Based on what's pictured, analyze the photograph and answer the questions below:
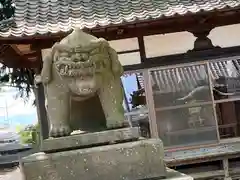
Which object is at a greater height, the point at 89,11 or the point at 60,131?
the point at 89,11

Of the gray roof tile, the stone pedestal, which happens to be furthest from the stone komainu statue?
the gray roof tile

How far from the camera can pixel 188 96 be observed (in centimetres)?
912

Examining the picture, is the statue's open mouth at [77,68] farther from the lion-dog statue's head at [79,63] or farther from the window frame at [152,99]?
the window frame at [152,99]

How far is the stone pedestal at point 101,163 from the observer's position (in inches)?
140

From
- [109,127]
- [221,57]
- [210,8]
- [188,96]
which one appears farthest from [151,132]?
[109,127]

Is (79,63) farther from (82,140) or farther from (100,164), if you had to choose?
(100,164)

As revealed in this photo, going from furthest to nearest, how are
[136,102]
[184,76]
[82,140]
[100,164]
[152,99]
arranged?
[136,102] → [184,76] → [152,99] → [82,140] → [100,164]

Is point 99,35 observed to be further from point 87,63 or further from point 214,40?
point 87,63

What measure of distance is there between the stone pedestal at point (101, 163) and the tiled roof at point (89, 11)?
480 cm

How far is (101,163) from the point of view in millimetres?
3582

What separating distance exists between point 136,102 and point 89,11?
2103 mm

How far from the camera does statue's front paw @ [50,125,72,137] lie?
3.76m

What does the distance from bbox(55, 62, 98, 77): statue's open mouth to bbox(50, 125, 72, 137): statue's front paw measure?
17.7 inches

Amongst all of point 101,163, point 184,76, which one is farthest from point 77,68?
point 184,76
